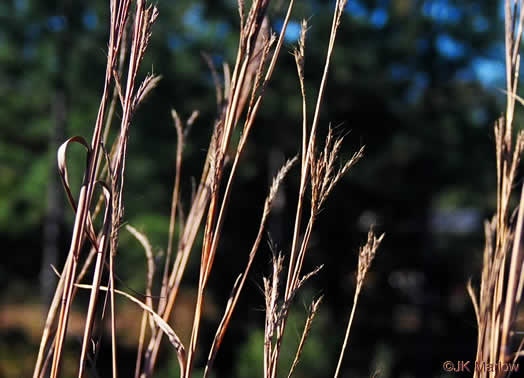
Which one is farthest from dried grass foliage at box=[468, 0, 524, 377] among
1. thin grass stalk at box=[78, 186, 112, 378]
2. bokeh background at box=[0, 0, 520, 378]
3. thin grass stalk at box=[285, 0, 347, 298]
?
bokeh background at box=[0, 0, 520, 378]

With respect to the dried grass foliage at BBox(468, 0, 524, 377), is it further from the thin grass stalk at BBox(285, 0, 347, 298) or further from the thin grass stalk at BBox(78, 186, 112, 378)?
the thin grass stalk at BBox(78, 186, 112, 378)

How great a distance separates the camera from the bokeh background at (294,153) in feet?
20.7

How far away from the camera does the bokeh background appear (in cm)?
632

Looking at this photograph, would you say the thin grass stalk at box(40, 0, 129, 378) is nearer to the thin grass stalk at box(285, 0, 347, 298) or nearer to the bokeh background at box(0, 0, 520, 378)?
the thin grass stalk at box(285, 0, 347, 298)

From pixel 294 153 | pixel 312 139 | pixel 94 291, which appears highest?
pixel 312 139

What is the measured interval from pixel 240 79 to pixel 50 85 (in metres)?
6.45

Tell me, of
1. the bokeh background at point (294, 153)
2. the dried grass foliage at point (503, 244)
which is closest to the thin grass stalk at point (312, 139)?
the dried grass foliage at point (503, 244)

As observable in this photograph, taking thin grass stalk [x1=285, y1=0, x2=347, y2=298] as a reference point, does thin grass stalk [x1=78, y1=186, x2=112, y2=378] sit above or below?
below

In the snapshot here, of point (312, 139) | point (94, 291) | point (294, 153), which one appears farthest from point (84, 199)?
point (294, 153)

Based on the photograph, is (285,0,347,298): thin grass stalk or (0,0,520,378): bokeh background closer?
(285,0,347,298): thin grass stalk

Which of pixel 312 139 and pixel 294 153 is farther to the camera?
pixel 294 153

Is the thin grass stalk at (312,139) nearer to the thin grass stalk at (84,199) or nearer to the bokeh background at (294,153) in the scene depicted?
the thin grass stalk at (84,199)

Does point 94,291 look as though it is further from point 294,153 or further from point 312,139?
point 294,153

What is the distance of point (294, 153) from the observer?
7.29 metres
